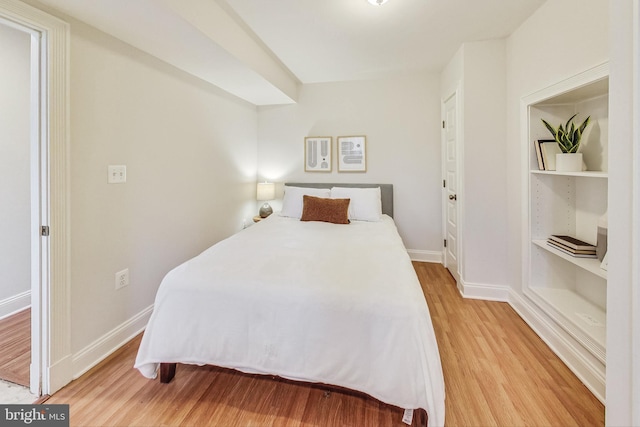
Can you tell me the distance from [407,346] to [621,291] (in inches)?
29.5

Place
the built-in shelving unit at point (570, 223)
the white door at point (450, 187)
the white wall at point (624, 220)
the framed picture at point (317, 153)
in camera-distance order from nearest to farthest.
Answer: the white wall at point (624, 220), the built-in shelving unit at point (570, 223), the white door at point (450, 187), the framed picture at point (317, 153)

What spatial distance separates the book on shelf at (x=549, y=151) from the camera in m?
2.10

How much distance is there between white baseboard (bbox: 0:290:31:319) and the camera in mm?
2297

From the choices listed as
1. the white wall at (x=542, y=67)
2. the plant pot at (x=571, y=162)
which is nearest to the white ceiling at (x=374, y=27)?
the white wall at (x=542, y=67)

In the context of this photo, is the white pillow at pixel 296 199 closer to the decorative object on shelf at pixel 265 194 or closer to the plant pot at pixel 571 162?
the decorative object on shelf at pixel 265 194

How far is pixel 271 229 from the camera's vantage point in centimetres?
274

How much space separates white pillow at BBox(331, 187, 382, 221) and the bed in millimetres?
1417

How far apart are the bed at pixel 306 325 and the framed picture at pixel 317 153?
2356 millimetres

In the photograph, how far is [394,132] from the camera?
3.75m

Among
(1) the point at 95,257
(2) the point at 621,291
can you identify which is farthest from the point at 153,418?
(2) the point at 621,291

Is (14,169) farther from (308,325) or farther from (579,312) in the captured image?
(579,312)

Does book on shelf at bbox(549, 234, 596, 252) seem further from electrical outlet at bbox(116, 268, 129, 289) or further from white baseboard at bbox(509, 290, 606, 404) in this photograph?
electrical outlet at bbox(116, 268, 129, 289)

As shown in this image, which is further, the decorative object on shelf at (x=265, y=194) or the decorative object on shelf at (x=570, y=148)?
the decorative object on shelf at (x=265, y=194)

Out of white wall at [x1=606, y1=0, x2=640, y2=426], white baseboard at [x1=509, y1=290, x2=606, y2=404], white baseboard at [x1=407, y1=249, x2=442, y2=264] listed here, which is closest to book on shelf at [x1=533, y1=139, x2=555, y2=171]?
white baseboard at [x1=509, y1=290, x2=606, y2=404]
